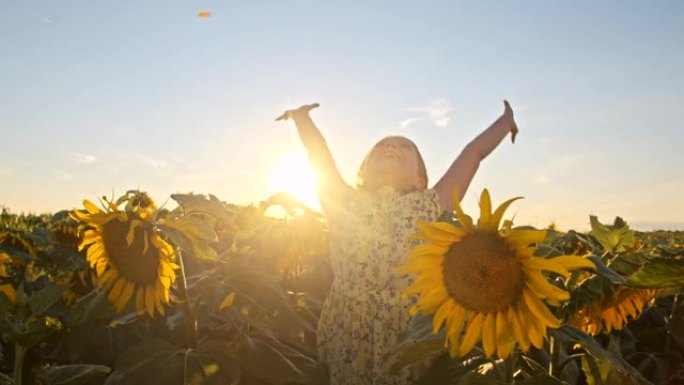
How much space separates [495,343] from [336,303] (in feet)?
5.43

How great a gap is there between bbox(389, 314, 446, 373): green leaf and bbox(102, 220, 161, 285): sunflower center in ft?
3.51

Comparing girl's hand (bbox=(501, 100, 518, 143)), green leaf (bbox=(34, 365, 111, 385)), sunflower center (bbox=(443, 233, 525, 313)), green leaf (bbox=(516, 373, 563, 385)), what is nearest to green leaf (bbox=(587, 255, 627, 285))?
sunflower center (bbox=(443, 233, 525, 313))

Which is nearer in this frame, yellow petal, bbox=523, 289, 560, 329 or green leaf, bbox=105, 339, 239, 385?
yellow petal, bbox=523, 289, 560, 329

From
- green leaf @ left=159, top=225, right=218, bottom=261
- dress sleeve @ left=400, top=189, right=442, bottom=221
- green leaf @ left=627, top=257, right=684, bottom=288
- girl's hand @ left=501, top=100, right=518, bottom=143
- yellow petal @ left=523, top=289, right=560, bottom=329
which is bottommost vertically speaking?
yellow petal @ left=523, top=289, right=560, bottom=329

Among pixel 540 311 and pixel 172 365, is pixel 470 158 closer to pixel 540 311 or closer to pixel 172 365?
pixel 540 311

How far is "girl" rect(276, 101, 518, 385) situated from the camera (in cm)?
346

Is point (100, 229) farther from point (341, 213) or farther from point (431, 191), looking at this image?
point (431, 191)

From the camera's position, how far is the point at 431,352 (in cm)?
220

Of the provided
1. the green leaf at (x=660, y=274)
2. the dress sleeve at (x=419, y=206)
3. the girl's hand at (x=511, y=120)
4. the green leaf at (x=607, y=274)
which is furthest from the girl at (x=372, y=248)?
the green leaf at (x=660, y=274)

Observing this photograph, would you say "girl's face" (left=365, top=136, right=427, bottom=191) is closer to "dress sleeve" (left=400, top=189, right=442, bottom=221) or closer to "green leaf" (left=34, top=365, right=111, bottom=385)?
"dress sleeve" (left=400, top=189, right=442, bottom=221)

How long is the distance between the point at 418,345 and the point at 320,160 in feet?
6.85

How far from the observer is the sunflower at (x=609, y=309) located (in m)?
2.34

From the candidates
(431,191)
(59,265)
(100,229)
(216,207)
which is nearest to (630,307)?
(431,191)

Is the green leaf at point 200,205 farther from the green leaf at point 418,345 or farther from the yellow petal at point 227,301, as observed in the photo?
the green leaf at point 418,345
